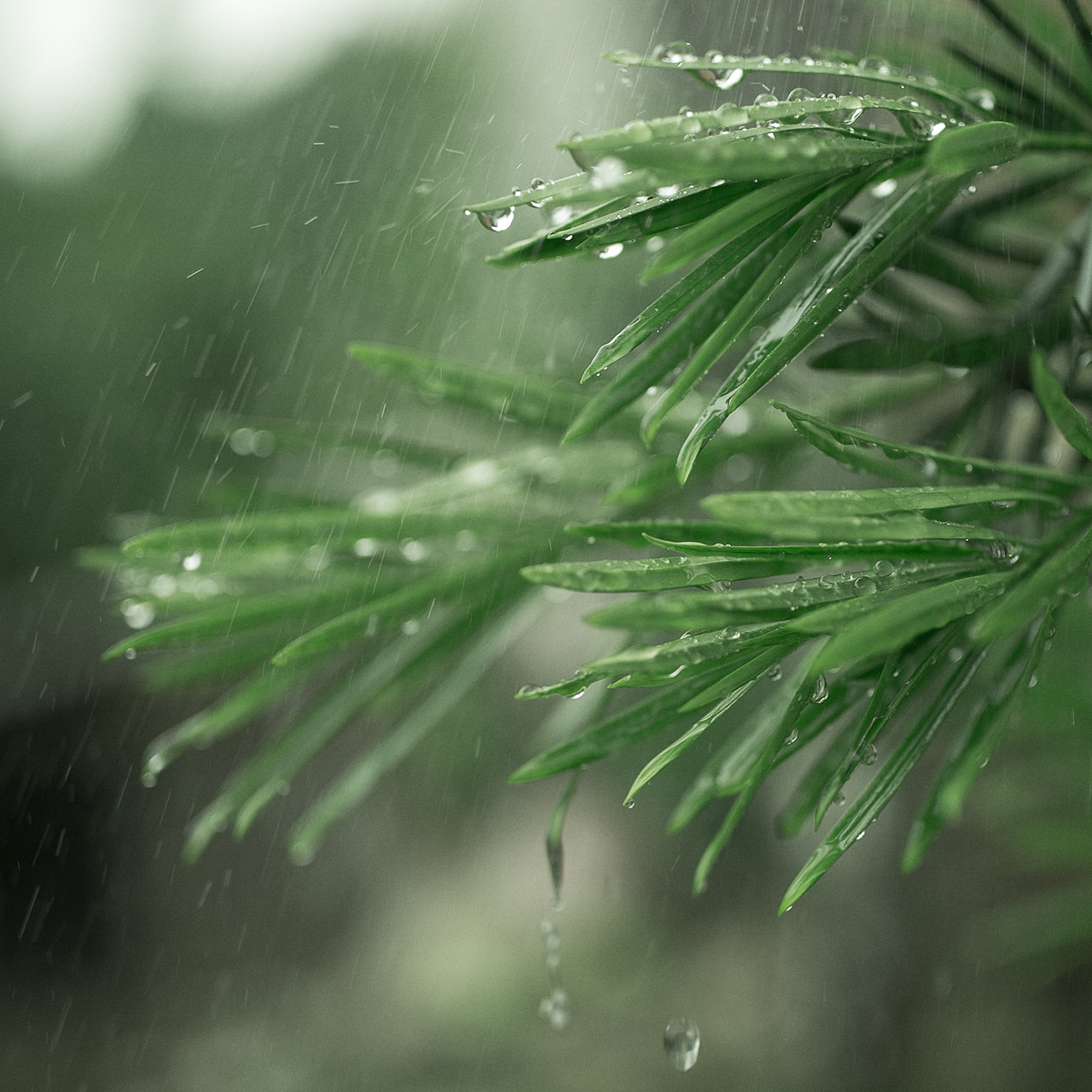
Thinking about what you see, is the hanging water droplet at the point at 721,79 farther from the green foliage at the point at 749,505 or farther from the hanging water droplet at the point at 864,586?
the hanging water droplet at the point at 864,586

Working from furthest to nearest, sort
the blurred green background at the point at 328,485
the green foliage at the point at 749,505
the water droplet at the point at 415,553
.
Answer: the blurred green background at the point at 328,485 < the water droplet at the point at 415,553 < the green foliage at the point at 749,505

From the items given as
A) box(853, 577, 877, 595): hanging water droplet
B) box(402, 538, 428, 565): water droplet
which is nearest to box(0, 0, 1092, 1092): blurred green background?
box(402, 538, 428, 565): water droplet

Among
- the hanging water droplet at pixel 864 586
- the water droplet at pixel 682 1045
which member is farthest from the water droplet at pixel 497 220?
the water droplet at pixel 682 1045

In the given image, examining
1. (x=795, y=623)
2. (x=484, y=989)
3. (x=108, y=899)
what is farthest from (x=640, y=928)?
(x=795, y=623)

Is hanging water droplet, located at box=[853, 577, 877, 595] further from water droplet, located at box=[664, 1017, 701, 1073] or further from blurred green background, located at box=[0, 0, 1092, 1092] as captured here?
blurred green background, located at box=[0, 0, 1092, 1092]

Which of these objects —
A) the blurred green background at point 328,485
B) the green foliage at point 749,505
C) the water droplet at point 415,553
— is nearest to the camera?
the green foliage at point 749,505
